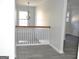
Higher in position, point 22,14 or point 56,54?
point 22,14

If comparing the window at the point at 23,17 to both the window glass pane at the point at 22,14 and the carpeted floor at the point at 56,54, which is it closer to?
the window glass pane at the point at 22,14

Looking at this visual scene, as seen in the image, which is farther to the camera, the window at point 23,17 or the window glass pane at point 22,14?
the window glass pane at point 22,14

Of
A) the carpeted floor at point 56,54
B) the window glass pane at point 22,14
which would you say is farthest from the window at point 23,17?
the carpeted floor at point 56,54

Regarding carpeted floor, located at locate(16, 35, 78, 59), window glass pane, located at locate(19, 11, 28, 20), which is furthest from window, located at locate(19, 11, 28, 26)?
carpeted floor, located at locate(16, 35, 78, 59)

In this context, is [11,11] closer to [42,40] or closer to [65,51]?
[65,51]

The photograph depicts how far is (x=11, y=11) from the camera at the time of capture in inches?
112

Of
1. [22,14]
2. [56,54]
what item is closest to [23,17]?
[22,14]

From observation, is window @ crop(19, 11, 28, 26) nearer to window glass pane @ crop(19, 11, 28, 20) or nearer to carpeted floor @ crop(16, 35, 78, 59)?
window glass pane @ crop(19, 11, 28, 20)

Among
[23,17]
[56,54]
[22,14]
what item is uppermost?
[22,14]

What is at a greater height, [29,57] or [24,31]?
[24,31]

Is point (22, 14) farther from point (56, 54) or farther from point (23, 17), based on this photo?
point (56, 54)

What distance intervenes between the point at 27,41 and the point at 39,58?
216cm

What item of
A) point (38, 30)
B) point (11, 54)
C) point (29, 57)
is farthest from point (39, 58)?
point (38, 30)

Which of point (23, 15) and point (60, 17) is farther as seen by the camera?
point (23, 15)
